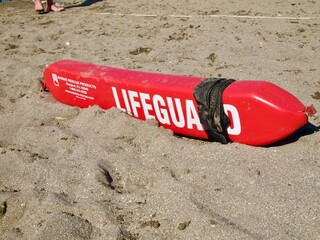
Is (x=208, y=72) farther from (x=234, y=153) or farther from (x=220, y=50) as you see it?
(x=234, y=153)

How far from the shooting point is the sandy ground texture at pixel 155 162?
1997mm

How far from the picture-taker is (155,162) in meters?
2.51

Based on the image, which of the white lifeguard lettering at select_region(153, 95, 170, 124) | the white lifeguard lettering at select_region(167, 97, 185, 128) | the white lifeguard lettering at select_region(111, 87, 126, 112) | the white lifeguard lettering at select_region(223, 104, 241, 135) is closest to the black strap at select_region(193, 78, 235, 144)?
the white lifeguard lettering at select_region(223, 104, 241, 135)

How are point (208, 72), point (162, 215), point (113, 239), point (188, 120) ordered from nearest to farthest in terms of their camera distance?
1. point (113, 239)
2. point (162, 215)
3. point (188, 120)
4. point (208, 72)

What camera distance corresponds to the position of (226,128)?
2.59m

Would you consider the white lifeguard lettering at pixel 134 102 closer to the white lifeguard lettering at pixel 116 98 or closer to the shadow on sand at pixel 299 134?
the white lifeguard lettering at pixel 116 98

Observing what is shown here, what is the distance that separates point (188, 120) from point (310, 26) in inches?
110

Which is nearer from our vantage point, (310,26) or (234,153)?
(234,153)

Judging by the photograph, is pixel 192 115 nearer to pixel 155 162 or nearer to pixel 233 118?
pixel 233 118

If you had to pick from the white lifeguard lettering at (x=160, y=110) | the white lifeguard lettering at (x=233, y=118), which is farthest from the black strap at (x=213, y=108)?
the white lifeguard lettering at (x=160, y=110)

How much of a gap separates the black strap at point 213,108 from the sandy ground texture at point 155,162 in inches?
3.3

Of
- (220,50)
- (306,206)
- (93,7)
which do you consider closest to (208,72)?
(220,50)

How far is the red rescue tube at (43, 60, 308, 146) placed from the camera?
243 cm

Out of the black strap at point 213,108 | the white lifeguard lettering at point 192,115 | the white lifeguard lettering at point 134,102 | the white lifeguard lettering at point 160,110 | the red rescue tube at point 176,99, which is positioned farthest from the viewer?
the white lifeguard lettering at point 134,102
